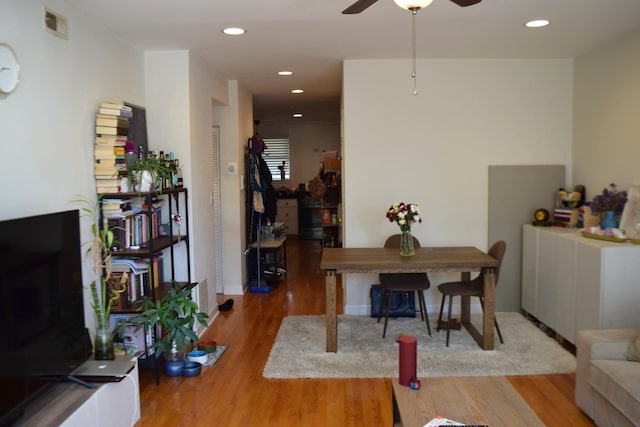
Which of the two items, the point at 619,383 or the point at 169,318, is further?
the point at 169,318

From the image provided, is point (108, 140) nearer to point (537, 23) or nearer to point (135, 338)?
point (135, 338)

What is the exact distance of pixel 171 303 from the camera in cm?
368

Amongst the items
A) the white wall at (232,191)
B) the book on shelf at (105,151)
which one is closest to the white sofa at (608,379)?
the book on shelf at (105,151)

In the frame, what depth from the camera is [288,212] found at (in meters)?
11.1

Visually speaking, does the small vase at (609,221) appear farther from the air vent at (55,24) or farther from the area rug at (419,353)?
the air vent at (55,24)

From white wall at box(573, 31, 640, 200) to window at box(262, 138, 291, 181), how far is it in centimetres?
718

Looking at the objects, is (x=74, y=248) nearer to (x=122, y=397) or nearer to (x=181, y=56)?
(x=122, y=397)

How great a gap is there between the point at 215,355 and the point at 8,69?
2589 mm

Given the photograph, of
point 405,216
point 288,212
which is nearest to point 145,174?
point 405,216

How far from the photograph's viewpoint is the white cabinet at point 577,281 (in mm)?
3670

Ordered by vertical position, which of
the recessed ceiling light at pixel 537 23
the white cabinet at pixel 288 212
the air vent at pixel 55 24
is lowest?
the white cabinet at pixel 288 212

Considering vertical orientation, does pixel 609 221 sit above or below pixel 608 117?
below

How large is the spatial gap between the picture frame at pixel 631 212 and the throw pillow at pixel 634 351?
122 centimetres

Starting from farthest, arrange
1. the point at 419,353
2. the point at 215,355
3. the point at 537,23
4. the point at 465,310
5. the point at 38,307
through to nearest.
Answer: the point at 465,310, the point at 215,355, the point at 419,353, the point at 537,23, the point at 38,307
